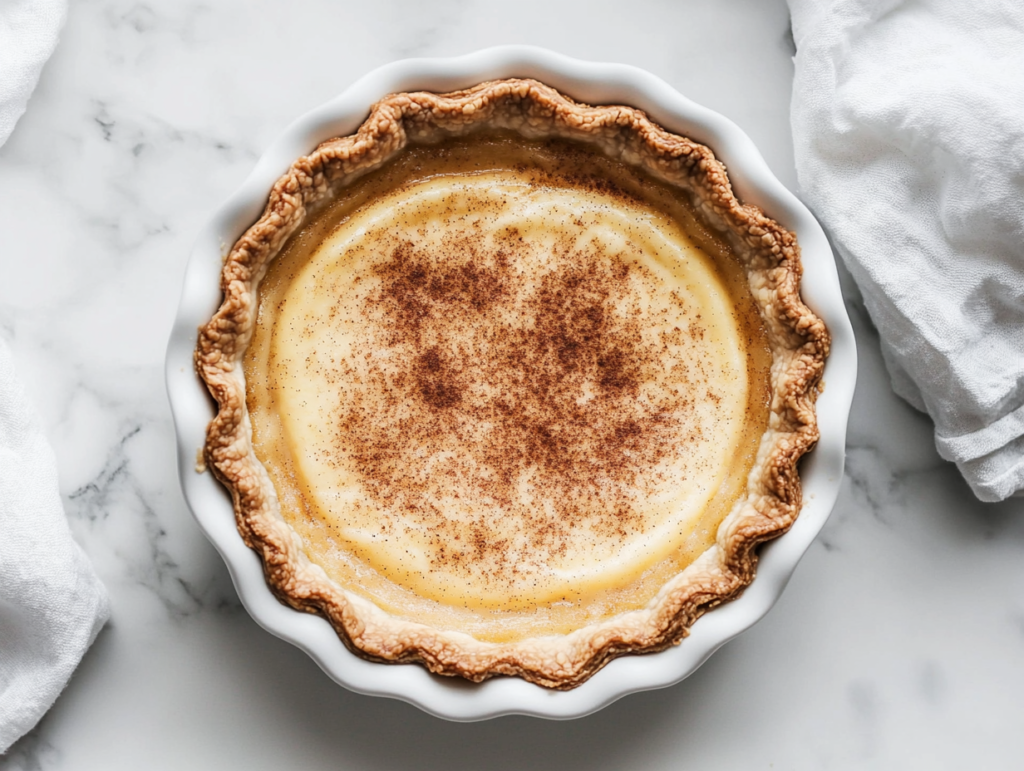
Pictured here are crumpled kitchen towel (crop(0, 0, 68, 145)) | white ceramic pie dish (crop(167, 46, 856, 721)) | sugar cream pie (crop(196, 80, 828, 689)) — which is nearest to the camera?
white ceramic pie dish (crop(167, 46, 856, 721))

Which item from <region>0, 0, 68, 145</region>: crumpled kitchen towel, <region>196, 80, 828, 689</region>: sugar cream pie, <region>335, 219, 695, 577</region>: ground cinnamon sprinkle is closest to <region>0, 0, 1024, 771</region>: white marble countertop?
<region>0, 0, 68, 145</region>: crumpled kitchen towel

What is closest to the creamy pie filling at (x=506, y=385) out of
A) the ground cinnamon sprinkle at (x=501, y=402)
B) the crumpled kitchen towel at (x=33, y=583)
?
the ground cinnamon sprinkle at (x=501, y=402)

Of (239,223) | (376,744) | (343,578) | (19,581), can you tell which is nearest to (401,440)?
(343,578)

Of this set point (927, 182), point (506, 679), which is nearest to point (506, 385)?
point (506, 679)

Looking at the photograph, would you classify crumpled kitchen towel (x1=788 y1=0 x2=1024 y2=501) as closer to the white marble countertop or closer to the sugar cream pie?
the white marble countertop

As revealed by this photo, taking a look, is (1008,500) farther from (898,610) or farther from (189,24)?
(189,24)

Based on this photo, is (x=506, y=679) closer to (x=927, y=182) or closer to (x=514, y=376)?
(x=514, y=376)
